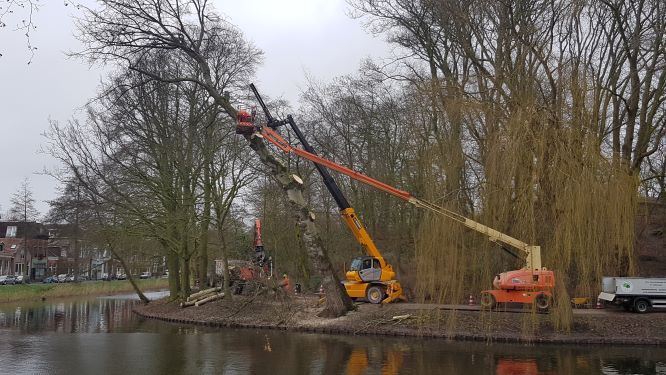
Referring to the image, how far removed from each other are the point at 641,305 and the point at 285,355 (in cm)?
1223

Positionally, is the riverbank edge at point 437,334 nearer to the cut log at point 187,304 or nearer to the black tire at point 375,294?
the black tire at point 375,294

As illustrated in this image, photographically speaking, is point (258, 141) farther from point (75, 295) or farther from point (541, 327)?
point (75, 295)

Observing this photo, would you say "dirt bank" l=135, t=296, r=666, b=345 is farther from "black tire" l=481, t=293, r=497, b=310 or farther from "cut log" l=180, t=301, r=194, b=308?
"cut log" l=180, t=301, r=194, b=308

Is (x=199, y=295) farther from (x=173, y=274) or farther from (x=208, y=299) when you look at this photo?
(x=173, y=274)

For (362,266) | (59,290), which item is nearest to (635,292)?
(362,266)

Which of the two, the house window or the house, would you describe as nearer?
the house

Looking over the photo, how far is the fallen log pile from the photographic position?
3095 cm

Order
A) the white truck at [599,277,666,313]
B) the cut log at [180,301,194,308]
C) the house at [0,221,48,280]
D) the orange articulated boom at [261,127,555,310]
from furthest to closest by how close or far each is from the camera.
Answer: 1. the house at [0,221,48,280]
2. the cut log at [180,301,194,308]
3. the white truck at [599,277,666,313]
4. the orange articulated boom at [261,127,555,310]

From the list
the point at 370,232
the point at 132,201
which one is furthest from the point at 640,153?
the point at 132,201

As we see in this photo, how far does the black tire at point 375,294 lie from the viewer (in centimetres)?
2539

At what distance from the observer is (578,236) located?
1730cm

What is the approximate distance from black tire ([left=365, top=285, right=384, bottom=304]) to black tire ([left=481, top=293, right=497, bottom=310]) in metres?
6.17

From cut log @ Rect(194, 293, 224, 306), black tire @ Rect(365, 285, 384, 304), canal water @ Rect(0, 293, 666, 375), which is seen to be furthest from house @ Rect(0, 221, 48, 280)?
black tire @ Rect(365, 285, 384, 304)

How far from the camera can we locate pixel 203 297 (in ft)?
105
